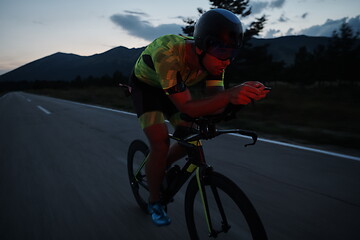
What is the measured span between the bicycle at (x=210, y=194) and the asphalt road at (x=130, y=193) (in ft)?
1.24

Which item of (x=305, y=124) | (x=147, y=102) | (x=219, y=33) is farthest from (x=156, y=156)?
(x=305, y=124)

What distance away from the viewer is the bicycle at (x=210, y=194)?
1438mm

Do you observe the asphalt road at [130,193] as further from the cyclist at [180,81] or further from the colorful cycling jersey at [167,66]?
the colorful cycling jersey at [167,66]

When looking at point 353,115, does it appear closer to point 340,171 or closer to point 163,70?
point 340,171

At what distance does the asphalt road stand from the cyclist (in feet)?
1.90

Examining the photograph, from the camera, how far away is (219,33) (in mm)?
1509

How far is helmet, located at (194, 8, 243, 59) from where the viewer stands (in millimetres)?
1514

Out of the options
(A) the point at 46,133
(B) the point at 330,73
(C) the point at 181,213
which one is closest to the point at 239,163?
(C) the point at 181,213

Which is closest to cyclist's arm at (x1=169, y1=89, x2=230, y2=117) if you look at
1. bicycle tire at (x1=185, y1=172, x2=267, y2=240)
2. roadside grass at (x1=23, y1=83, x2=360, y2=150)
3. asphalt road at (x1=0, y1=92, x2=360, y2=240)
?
bicycle tire at (x1=185, y1=172, x2=267, y2=240)

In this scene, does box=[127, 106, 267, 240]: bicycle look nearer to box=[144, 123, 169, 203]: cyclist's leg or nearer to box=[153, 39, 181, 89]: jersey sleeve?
box=[144, 123, 169, 203]: cyclist's leg

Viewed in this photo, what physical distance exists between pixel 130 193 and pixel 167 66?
1.94m

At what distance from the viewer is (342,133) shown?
548cm

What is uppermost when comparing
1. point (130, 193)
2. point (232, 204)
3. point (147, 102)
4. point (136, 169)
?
point (147, 102)

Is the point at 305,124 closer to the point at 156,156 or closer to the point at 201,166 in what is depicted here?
the point at 156,156
